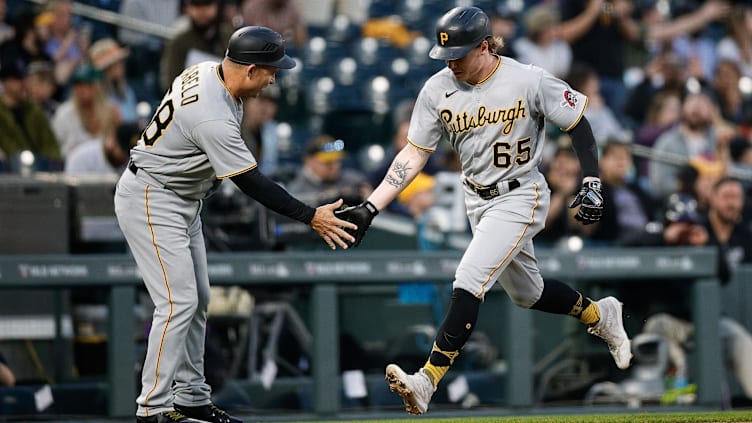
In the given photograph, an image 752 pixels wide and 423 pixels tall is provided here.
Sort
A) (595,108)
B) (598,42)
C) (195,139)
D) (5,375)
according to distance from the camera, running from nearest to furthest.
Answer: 1. (195,139)
2. (5,375)
3. (595,108)
4. (598,42)

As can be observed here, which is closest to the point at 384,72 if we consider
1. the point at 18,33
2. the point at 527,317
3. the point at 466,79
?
the point at 18,33

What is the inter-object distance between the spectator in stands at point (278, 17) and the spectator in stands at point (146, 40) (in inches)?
25.9

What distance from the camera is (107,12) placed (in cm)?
993

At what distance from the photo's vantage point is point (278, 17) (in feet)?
31.8

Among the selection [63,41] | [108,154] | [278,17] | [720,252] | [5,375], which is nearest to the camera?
[5,375]

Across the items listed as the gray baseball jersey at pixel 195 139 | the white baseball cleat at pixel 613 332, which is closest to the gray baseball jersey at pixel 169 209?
the gray baseball jersey at pixel 195 139

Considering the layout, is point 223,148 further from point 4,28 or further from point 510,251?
point 4,28

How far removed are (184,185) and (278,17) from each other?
488 centimetres

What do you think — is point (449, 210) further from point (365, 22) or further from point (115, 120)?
point (365, 22)

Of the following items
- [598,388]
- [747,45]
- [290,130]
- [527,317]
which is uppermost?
[747,45]

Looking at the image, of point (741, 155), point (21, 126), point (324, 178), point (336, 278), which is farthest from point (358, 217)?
point (741, 155)

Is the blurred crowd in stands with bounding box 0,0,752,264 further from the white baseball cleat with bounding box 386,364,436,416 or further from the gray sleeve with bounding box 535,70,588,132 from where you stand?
the white baseball cleat with bounding box 386,364,436,416

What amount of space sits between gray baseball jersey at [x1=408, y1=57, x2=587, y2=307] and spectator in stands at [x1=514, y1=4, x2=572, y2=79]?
5280 mm

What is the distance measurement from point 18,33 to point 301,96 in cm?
234
